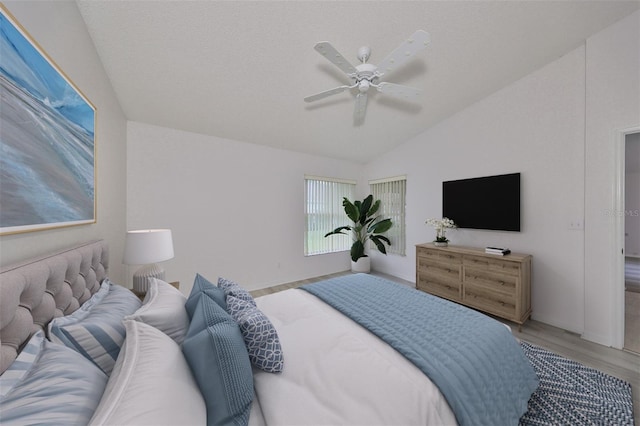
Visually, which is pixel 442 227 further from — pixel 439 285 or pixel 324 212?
pixel 324 212

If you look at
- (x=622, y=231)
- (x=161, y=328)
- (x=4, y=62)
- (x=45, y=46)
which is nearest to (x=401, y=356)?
(x=161, y=328)

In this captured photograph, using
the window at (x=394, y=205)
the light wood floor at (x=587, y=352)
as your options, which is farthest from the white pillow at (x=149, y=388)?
the window at (x=394, y=205)

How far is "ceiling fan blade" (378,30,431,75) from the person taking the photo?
1441 mm

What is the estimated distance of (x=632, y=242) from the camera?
5.21 meters

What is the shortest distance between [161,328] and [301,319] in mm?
776

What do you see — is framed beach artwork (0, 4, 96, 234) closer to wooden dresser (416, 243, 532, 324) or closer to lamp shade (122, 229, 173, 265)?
lamp shade (122, 229, 173, 265)

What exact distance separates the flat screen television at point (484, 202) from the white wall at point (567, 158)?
11cm

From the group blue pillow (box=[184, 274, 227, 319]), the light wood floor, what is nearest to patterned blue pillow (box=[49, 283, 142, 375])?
blue pillow (box=[184, 274, 227, 319])

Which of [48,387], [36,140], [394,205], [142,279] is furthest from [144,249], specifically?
[394,205]

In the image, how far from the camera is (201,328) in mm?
1013

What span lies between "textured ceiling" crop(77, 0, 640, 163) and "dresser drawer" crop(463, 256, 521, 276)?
2114mm

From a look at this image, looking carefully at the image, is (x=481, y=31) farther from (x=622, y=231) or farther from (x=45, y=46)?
(x=45, y=46)

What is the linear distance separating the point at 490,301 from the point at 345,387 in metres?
2.56

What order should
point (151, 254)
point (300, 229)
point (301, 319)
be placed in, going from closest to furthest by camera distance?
point (301, 319), point (151, 254), point (300, 229)
